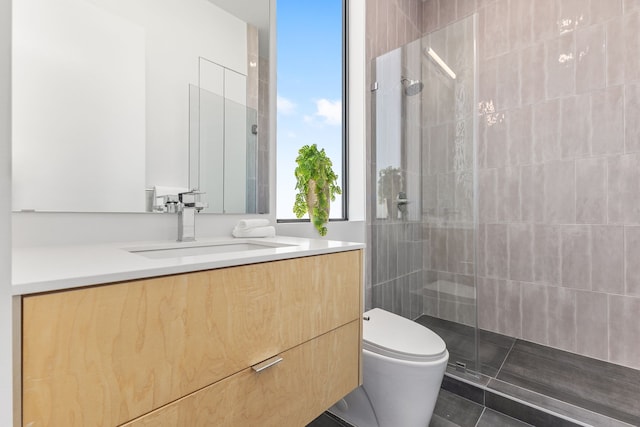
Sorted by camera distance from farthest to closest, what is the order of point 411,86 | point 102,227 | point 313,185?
point 411,86
point 313,185
point 102,227

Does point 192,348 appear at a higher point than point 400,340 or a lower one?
higher

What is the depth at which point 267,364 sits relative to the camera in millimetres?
724

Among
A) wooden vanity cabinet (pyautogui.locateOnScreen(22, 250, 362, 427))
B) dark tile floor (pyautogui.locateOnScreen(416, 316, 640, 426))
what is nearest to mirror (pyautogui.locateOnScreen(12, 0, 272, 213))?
wooden vanity cabinet (pyautogui.locateOnScreen(22, 250, 362, 427))

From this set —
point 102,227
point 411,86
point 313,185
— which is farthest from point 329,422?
point 411,86

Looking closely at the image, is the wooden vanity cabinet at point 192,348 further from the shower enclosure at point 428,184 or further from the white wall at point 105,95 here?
the shower enclosure at point 428,184

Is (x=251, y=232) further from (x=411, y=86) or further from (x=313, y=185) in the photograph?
(x=411, y=86)

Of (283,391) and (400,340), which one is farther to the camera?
(400,340)

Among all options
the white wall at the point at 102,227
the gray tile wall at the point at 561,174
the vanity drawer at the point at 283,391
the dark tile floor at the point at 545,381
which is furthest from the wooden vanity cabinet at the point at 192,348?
the gray tile wall at the point at 561,174

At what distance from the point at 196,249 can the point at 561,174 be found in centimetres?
218

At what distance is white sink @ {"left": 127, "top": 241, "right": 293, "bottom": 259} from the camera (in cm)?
87

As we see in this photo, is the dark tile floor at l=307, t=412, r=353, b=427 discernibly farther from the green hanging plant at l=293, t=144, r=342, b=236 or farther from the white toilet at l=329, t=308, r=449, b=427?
the green hanging plant at l=293, t=144, r=342, b=236

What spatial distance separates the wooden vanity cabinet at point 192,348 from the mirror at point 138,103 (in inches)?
21.7

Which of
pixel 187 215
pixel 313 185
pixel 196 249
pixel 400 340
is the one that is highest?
pixel 313 185

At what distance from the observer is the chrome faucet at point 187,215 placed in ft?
3.33
